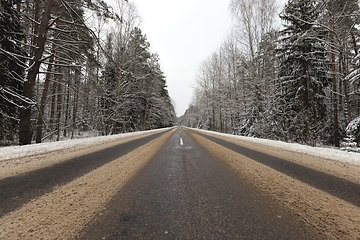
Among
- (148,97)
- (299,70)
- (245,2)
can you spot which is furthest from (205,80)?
(299,70)

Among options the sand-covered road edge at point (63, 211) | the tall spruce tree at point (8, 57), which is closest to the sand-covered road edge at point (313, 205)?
the sand-covered road edge at point (63, 211)

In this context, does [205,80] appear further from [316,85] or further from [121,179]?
[121,179]

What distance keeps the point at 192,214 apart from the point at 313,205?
1.63 meters

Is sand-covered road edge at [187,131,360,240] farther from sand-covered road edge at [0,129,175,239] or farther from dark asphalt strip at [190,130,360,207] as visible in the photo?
sand-covered road edge at [0,129,175,239]

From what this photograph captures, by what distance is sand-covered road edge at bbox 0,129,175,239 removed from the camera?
119 cm

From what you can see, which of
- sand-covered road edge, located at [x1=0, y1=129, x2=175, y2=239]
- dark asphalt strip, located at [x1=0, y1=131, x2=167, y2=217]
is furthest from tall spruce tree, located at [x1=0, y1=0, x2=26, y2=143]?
sand-covered road edge, located at [x1=0, y1=129, x2=175, y2=239]

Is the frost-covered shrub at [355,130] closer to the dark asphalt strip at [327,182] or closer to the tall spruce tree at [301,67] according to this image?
the tall spruce tree at [301,67]

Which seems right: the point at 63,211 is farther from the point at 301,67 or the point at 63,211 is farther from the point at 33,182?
the point at 301,67

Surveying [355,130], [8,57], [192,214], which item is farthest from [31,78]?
[355,130]

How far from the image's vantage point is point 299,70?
1166cm

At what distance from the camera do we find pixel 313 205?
1.75 metres

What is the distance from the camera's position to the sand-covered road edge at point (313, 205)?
4.32 ft

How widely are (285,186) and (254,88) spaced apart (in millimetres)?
12369

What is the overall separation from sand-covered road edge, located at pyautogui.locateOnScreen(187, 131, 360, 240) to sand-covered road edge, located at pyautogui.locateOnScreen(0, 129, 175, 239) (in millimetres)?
2307
